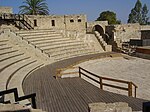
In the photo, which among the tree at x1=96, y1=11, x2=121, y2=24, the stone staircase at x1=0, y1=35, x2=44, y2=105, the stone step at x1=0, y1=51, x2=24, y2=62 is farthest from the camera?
the tree at x1=96, y1=11, x2=121, y2=24

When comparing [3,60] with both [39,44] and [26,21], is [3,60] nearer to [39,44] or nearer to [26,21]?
[39,44]

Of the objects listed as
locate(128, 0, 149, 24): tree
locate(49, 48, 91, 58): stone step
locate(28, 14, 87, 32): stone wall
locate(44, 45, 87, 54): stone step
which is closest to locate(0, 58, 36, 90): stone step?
locate(44, 45, 87, 54): stone step

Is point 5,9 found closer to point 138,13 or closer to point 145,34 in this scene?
point 145,34

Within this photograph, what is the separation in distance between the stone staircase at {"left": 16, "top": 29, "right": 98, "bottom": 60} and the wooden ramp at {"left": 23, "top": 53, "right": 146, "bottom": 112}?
7929 millimetres

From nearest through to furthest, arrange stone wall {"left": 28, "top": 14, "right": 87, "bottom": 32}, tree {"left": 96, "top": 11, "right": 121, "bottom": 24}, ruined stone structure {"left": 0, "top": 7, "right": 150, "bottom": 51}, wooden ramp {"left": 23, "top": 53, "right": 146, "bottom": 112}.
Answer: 1. wooden ramp {"left": 23, "top": 53, "right": 146, "bottom": 112}
2. ruined stone structure {"left": 0, "top": 7, "right": 150, "bottom": 51}
3. stone wall {"left": 28, "top": 14, "right": 87, "bottom": 32}
4. tree {"left": 96, "top": 11, "right": 121, "bottom": 24}

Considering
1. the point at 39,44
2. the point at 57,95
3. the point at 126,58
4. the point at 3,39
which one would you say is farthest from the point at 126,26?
the point at 57,95

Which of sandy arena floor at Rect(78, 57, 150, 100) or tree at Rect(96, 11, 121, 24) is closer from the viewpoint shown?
sandy arena floor at Rect(78, 57, 150, 100)

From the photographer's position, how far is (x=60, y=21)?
3244 centimetres

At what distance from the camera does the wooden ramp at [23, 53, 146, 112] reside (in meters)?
8.62

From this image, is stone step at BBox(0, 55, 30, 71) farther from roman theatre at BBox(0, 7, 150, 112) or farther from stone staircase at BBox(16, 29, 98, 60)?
stone staircase at BBox(16, 29, 98, 60)

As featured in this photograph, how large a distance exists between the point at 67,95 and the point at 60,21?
924 inches

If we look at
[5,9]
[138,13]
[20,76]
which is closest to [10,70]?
[20,76]

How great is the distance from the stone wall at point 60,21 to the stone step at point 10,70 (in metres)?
13.3

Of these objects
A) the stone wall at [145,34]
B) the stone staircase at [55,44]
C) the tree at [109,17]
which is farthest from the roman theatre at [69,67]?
the tree at [109,17]
